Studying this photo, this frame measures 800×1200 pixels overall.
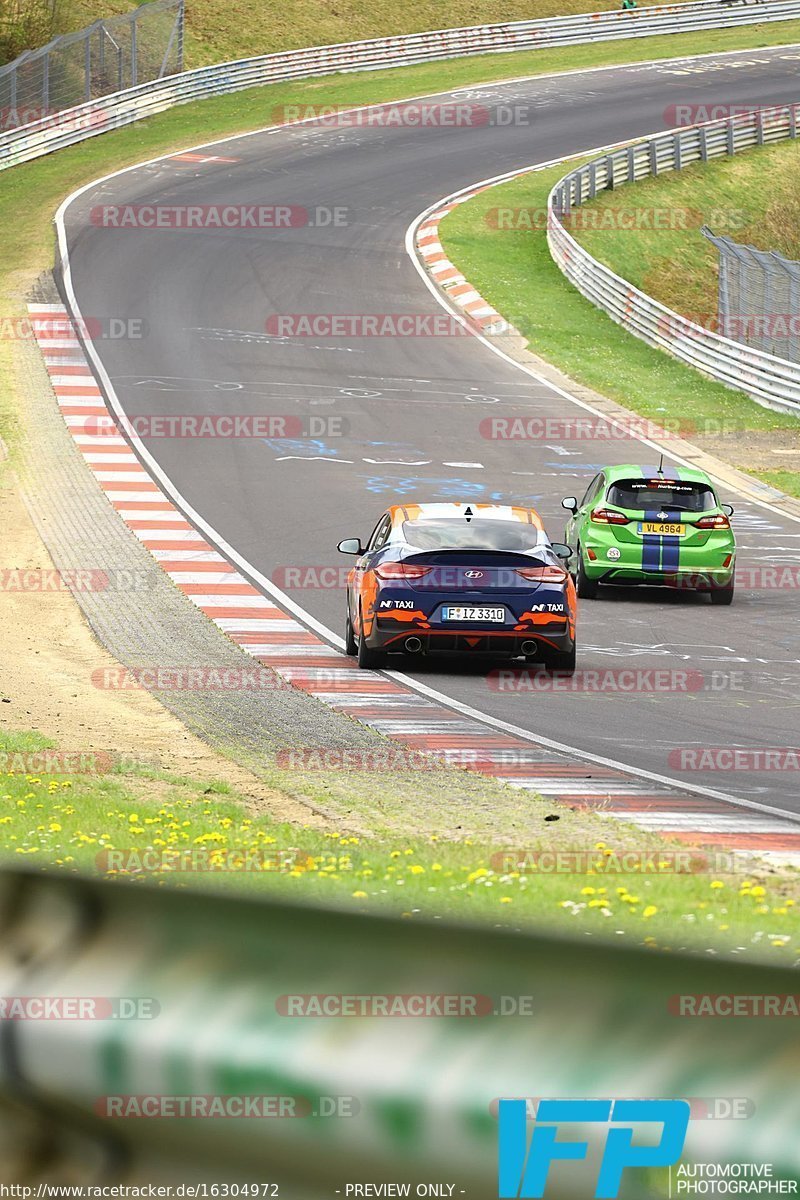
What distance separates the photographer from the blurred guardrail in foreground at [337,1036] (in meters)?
3.55

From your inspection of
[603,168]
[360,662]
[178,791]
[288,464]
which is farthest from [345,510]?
[603,168]

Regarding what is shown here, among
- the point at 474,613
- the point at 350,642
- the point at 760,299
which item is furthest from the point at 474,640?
the point at 760,299

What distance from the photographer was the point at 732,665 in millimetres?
16594

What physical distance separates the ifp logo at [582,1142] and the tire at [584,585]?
55.8 feet

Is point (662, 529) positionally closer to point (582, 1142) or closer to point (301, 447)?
point (301, 447)

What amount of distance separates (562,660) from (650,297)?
94.7 feet

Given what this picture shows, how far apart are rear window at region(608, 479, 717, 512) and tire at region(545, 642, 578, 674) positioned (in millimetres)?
4569

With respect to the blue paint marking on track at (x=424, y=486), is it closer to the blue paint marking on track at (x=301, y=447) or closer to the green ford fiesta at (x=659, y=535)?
the blue paint marking on track at (x=301, y=447)

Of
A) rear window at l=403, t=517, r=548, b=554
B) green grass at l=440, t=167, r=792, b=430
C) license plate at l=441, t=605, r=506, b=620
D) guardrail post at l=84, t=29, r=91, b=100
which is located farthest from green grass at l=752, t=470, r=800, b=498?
guardrail post at l=84, t=29, r=91, b=100

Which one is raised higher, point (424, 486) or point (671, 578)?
point (671, 578)

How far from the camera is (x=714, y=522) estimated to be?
1995 centimetres

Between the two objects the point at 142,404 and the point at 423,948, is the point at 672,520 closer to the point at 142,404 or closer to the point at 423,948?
the point at 142,404

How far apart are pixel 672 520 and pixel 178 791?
34.2ft

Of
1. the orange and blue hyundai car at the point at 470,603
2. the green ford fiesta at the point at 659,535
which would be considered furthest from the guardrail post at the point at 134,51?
the orange and blue hyundai car at the point at 470,603
